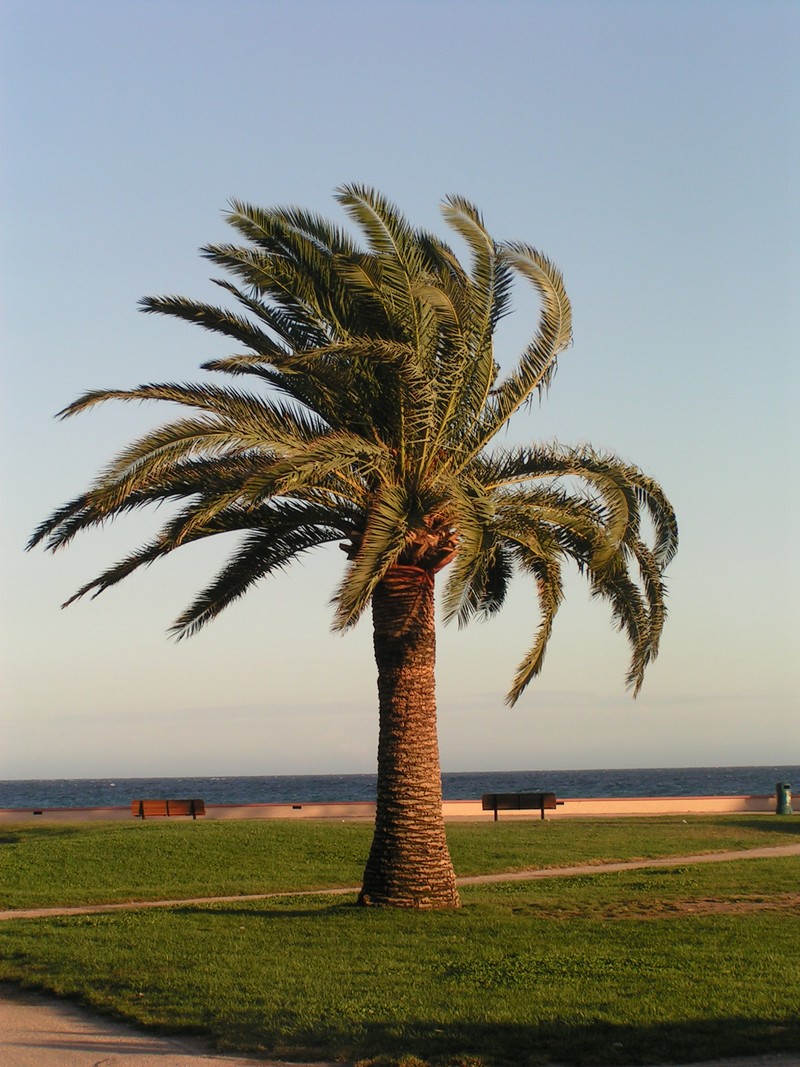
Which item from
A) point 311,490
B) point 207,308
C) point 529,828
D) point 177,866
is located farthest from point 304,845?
point 207,308

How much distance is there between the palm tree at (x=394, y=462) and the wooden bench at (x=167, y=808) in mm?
15721

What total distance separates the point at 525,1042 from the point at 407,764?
6684mm

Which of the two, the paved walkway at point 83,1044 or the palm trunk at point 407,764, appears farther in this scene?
the palm trunk at point 407,764

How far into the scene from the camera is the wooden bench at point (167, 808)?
30109 millimetres

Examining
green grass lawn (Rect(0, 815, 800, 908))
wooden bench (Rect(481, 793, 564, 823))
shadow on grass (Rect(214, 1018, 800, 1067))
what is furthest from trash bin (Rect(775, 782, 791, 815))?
shadow on grass (Rect(214, 1018, 800, 1067))

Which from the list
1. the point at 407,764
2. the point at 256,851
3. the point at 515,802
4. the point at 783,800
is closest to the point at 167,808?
the point at 515,802

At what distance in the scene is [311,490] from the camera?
1449cm

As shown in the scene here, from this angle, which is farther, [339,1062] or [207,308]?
[207,308]

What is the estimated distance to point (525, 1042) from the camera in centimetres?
776

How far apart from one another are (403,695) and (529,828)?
13.0 m

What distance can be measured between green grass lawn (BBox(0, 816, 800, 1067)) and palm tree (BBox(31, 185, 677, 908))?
7.00ft

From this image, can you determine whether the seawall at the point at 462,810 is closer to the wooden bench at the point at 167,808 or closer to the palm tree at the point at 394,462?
the wooden bench at the point at 167,808

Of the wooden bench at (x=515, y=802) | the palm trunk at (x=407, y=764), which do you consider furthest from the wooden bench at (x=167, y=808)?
the palm trunk at (x=407, y=764)

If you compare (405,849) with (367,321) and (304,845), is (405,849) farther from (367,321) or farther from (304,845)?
(304,845)
